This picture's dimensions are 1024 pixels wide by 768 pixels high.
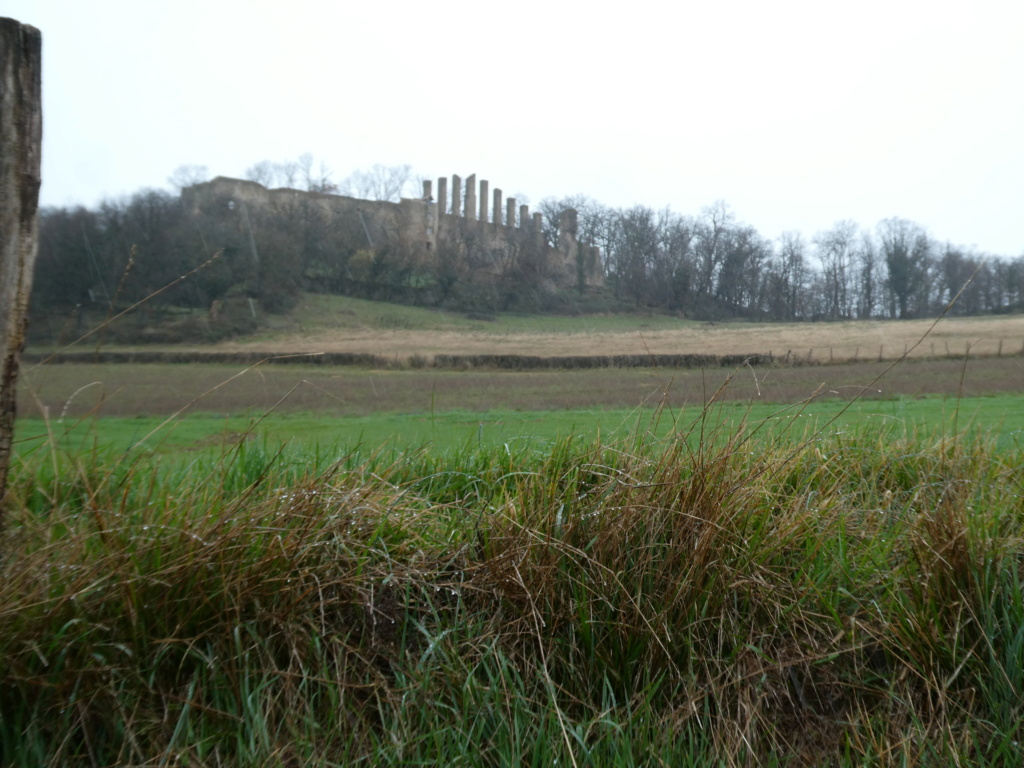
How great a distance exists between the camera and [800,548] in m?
3.48

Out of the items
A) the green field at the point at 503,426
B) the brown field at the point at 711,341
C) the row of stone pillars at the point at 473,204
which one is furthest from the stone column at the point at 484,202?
the green field at the point at 503,426

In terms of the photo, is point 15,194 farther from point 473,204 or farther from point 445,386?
point 473,204

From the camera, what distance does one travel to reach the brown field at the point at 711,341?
6.85m

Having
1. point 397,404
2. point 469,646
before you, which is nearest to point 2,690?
point 469,646

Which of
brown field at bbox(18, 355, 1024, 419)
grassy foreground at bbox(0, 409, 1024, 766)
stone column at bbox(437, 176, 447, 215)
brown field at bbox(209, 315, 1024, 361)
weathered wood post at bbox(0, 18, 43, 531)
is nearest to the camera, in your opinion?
grassy foreground at bbox(0, 409, 1024, 766)

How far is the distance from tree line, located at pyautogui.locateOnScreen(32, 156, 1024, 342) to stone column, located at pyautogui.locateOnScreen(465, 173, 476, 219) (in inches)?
145

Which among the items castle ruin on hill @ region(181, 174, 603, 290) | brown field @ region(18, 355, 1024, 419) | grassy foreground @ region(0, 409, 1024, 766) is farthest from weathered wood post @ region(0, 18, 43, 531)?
castle ruin on hill @ region(181, 174, 603, 290)

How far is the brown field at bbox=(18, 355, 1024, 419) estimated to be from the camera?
12.3 ft

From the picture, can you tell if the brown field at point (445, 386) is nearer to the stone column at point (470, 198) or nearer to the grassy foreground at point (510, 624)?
the grassy foreground at point (510, 624)

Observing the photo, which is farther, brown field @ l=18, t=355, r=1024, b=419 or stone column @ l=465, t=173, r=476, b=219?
stone column @ l=465, t=173, r=476, b=219

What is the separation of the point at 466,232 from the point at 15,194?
1644cm

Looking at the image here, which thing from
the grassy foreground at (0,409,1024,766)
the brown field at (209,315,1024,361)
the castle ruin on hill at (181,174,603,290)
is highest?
the castle ruin on hill at (181,174,603,290)

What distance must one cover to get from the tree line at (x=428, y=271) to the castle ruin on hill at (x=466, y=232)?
0.16m

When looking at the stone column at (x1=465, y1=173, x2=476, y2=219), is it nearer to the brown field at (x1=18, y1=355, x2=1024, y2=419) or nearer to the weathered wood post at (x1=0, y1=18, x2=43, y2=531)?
the brown field at (x1=18, y1=355, x2=1024, y2=419)
